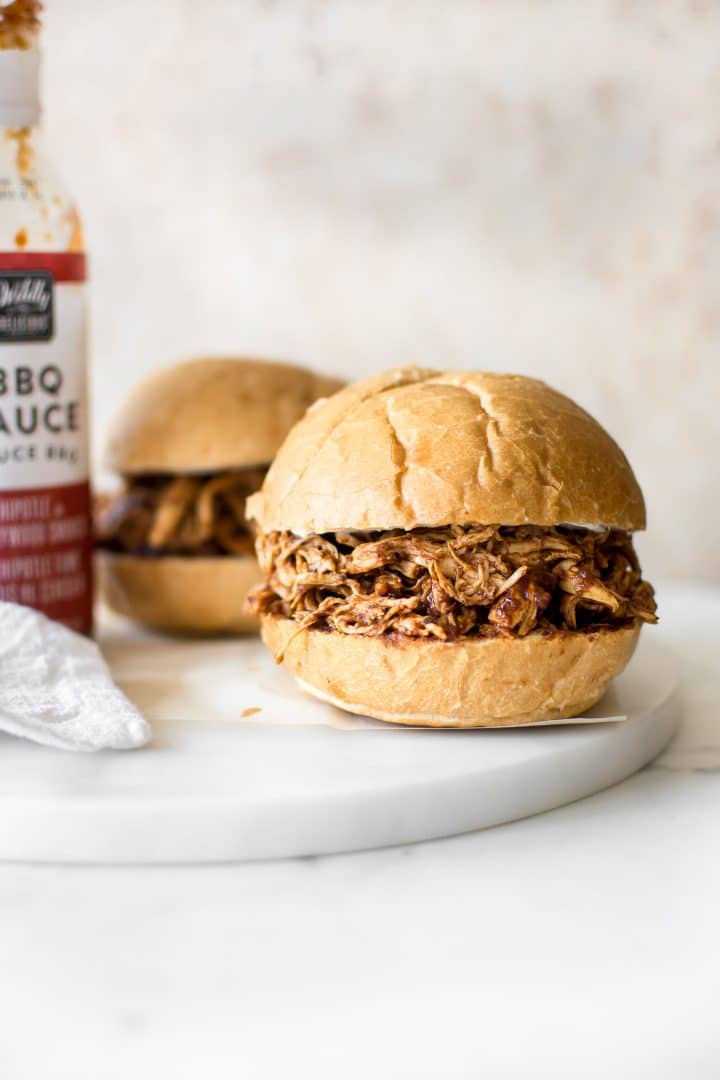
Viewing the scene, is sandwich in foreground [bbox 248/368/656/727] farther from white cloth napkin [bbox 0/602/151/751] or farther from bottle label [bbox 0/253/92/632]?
bottle label [bbox 0/253/92/632]

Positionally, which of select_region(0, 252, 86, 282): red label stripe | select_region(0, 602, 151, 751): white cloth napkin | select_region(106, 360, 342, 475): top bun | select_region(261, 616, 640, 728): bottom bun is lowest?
select_region(0, 602, 151, 751): white cloth napkin

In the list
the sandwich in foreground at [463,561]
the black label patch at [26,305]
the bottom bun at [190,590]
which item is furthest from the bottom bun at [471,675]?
the black label patch at [26,305]

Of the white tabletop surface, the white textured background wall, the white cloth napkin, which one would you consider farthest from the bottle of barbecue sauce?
the white textured background wall

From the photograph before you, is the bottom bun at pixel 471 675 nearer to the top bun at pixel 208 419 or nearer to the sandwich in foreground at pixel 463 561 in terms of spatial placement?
the sandwich in foreground at pixel 463 561

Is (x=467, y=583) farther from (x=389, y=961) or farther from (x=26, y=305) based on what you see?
(x=26, y=305)

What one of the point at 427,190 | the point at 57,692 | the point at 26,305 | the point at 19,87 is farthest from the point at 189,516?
the point at 427,190

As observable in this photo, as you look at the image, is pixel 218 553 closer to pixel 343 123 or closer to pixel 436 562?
pixel 436 562
